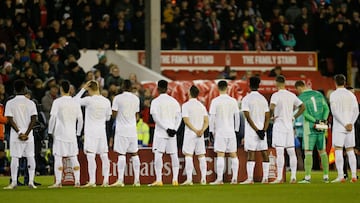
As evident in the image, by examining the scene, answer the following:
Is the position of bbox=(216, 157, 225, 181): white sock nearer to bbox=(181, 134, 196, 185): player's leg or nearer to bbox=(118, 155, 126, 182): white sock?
bbox=(181, 134, 196, 185): player's leg

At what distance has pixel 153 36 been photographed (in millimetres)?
35500

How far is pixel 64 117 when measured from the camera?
2388 cm

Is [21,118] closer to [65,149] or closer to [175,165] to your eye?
[65,149]

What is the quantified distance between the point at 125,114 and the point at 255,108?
2.84 m

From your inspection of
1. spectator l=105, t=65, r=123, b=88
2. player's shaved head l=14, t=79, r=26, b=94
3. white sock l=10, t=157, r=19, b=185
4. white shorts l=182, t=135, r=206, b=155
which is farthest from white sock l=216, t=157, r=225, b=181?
spectator l=105, t=65, r=123, b=88

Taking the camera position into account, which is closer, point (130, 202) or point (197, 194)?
point (130, 202)

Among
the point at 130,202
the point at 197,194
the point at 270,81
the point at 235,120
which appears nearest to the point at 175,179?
the point at 235,120

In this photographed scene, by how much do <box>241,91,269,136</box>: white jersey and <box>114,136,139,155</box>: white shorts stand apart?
98.0 inches

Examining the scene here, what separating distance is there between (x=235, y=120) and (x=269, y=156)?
153 centimetres

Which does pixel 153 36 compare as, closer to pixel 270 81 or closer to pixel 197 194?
pixel 270 81

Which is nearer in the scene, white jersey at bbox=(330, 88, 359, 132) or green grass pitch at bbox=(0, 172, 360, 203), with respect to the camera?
green grass pitch at bbox=(0, 172, 360, 203)

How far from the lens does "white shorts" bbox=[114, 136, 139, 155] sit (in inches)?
962

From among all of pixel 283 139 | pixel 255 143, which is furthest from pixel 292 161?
pixel 255 143

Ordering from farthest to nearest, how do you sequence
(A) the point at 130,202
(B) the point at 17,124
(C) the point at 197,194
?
(B) the point at 17,124 → (C) the point at 197,194 → (A) the point at 130,202
